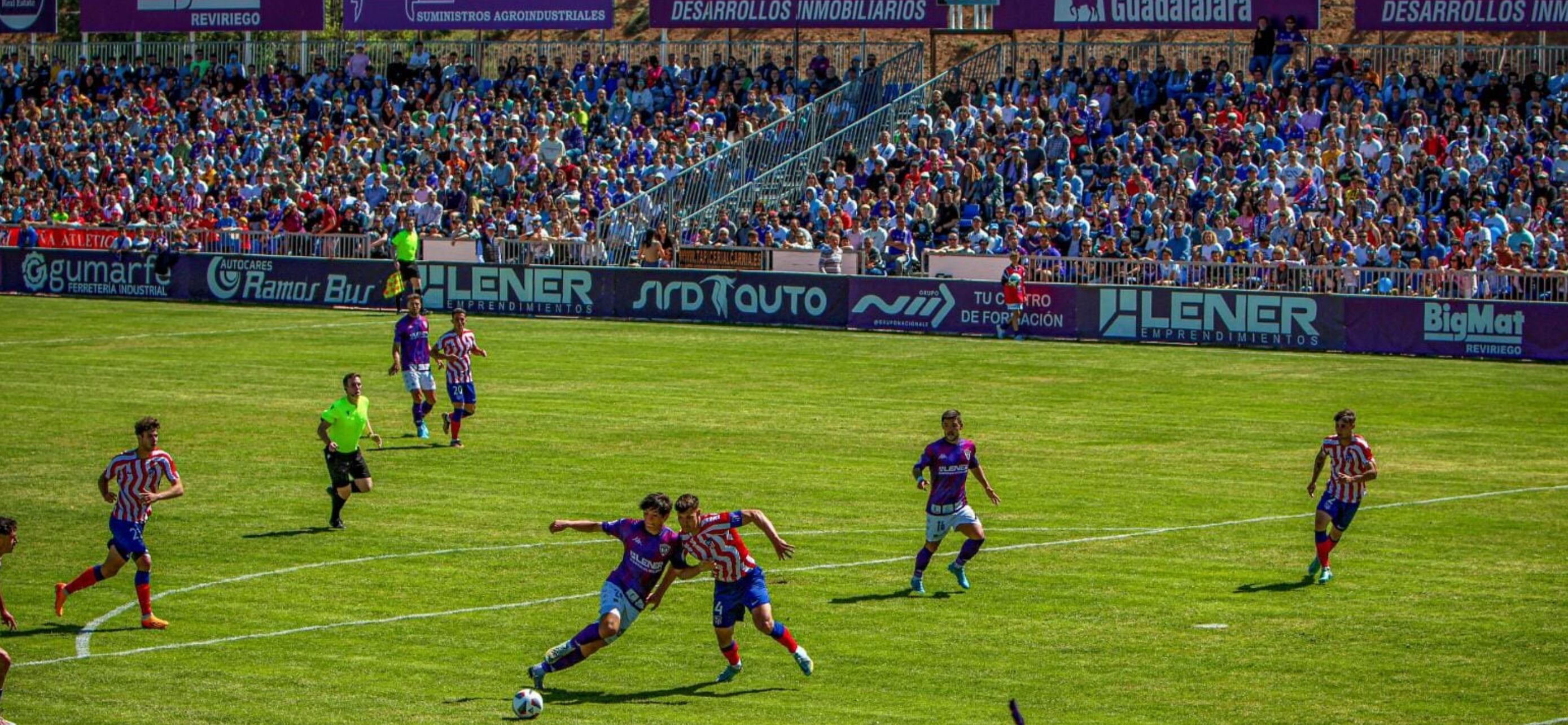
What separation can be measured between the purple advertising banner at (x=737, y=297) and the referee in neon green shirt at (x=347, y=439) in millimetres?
24383

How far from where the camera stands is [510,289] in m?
50.6

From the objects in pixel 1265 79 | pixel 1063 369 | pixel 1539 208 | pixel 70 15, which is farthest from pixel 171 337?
pixel 70 15

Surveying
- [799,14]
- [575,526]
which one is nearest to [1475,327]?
[799,14]

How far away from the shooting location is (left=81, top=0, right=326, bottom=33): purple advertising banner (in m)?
67.8

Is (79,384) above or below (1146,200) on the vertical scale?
below

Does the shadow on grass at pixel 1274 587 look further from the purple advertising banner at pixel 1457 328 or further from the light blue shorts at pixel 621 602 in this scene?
the purple advertising banner at pixel 1457 328

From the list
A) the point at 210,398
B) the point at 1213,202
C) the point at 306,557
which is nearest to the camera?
the point at 306,557

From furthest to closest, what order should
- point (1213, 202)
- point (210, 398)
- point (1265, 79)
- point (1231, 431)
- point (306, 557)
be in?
point (1265, 79)
point (1213, 202)
point (210, 398)
point (1231, 431)
point (306, 557)

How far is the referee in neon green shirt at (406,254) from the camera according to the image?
47406 millimetres

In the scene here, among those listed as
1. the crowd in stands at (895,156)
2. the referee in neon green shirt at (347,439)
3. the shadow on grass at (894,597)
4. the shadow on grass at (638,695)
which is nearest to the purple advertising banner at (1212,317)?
the crowd in stands at (895,156)

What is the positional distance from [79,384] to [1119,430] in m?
19.9

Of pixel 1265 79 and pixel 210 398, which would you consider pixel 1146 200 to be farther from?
pixel 210 398

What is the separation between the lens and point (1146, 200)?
4581 cm

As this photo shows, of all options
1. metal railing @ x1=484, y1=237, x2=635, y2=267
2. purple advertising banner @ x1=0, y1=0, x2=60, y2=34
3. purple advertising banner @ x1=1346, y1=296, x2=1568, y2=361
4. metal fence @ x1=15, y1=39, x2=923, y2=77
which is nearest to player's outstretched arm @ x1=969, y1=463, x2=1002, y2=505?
purple advertising banner @ x1=1346, y1=296, x2=1568, y2=361
